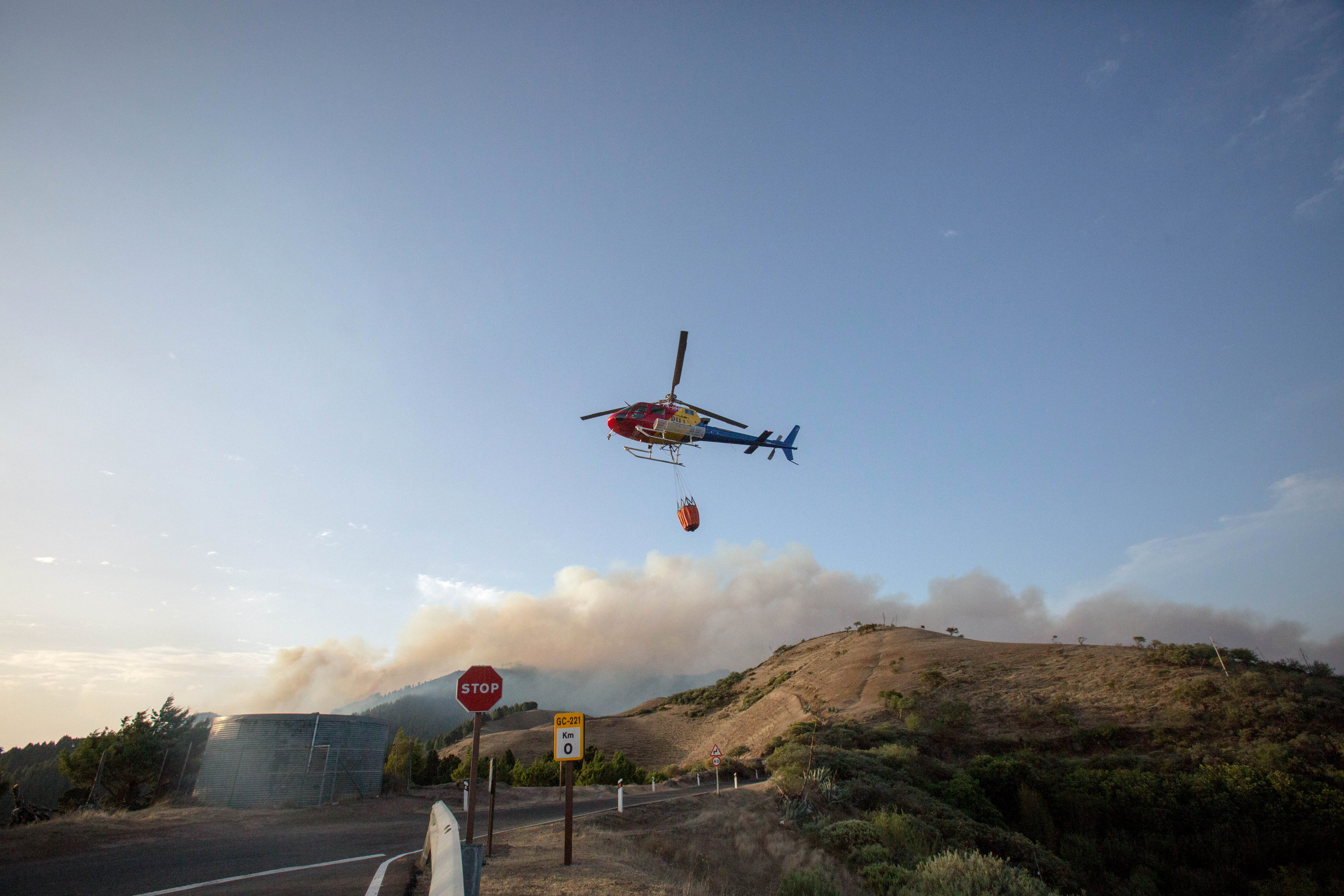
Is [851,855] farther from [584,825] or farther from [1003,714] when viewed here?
[1003,714]

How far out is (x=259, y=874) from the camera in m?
10.7

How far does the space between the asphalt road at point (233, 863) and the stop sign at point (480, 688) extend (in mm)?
3119

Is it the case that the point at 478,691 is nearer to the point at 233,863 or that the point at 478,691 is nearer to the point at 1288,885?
the point at 233,863

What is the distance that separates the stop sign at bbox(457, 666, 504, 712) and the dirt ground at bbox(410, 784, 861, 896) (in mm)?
2915

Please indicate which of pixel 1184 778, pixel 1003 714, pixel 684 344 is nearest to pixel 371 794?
pixel 684 344

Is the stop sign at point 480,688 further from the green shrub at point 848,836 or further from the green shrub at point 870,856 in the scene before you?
the green shrub at point 848,836

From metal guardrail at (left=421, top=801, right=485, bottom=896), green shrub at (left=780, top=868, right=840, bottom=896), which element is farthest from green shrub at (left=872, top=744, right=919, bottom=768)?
metal guardrail at (left=421, top=801, right=485, bottom=896)

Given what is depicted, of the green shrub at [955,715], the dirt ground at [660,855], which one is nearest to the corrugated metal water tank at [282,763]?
the dirt ground at [660,855]

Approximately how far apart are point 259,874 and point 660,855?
341 inches

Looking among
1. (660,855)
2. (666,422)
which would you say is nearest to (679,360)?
(666,422)

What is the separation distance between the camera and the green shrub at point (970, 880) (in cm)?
1106

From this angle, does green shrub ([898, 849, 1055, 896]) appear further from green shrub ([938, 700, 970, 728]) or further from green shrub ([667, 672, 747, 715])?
green shrub ([667, 672, 747, 715])

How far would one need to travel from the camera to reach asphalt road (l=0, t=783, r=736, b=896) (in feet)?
30.9

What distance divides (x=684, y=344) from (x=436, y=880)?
66.4 ft
